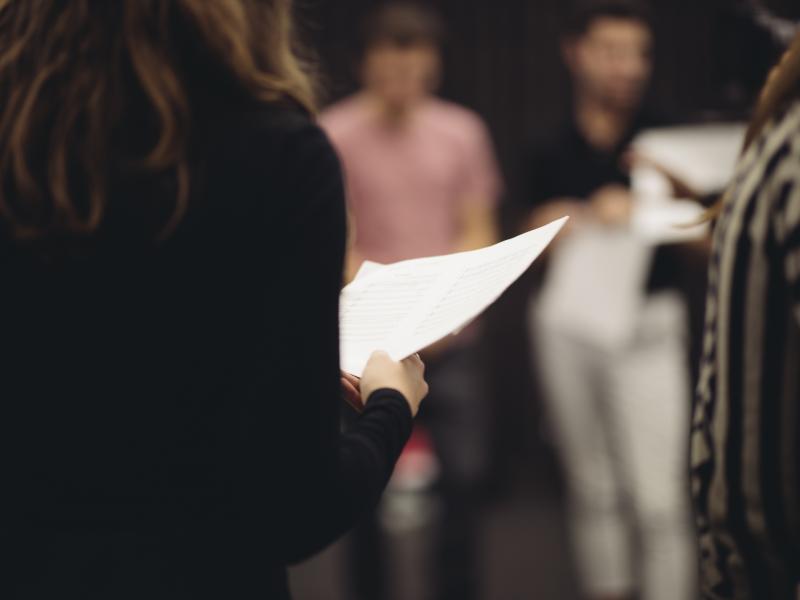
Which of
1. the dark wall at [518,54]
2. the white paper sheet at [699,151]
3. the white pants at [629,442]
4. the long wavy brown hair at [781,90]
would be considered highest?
the long wavy brown hair at [781,90]

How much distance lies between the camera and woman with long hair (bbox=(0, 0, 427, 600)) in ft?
2.91

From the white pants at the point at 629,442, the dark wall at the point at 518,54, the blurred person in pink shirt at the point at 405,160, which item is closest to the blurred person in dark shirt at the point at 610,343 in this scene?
the white pants at the point at 629,442

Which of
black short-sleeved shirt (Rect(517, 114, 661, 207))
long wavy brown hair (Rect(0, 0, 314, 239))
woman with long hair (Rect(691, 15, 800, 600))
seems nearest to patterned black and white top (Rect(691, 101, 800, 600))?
woman with long hair (Rect(691, 15, 800, 600))

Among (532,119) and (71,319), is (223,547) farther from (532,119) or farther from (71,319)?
(532,119)

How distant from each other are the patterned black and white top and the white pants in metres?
1.77

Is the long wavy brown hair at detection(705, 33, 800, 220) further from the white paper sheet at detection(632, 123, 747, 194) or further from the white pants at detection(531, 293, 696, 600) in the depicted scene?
the white pants at detection(531, 293, 696, 600)

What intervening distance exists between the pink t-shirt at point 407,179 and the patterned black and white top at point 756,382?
203 cm

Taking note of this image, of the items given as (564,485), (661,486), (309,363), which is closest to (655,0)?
(564,485)

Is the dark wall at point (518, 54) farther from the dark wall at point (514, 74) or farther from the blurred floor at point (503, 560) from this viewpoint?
the blurred floor at point (503, 560)

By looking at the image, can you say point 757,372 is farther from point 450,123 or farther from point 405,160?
point 450,123

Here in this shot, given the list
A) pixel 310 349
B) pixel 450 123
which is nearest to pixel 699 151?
pixel 450 123

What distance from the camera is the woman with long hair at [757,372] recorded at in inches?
35.3

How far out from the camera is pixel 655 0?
4.42 m

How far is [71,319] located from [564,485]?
369cm
